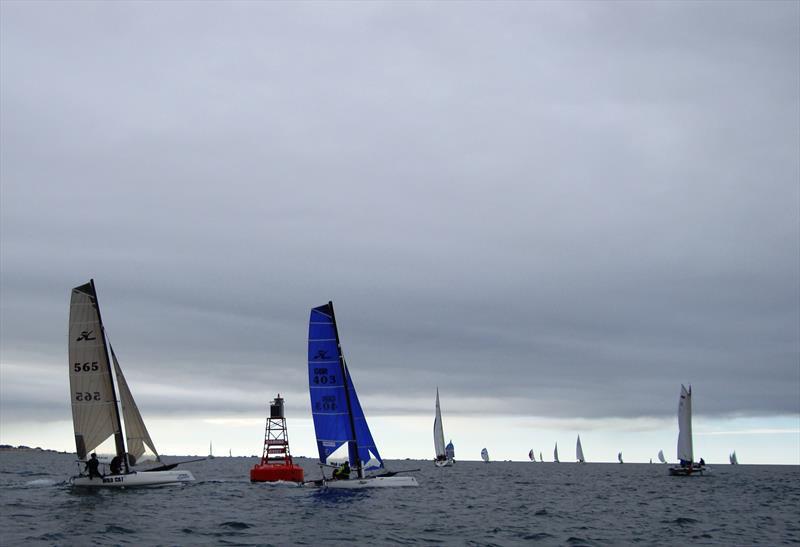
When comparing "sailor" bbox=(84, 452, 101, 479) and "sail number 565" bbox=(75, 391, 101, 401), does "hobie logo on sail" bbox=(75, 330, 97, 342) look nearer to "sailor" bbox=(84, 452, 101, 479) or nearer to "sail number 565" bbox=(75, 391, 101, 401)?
"sail number 565" bbox=(75, 391, 101, 401)

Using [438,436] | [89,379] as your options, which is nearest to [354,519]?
[89,379]

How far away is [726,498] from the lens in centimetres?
6775

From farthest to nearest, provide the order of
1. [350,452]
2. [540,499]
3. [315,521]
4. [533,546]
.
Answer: [540,499] → [350,452] → [315,521] → [533,546]

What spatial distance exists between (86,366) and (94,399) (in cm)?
211

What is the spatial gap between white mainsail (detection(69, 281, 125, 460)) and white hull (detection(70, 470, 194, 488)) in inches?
69.5

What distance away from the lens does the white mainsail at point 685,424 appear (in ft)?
354

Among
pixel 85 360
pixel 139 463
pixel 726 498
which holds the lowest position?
pixel 726 498

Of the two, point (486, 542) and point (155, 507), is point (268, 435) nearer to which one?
point (155, 507)

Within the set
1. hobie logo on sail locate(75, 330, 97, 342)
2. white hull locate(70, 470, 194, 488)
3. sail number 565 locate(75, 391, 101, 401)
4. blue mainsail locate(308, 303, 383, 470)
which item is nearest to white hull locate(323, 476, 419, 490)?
blue mainsail locate(308, 303, 383, 470)

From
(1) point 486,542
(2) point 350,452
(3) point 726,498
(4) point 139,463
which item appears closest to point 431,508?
(2) point 350,452

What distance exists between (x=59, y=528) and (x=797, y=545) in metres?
29.8

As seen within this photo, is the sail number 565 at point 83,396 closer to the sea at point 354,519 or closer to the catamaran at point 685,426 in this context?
the sea at point 354,519

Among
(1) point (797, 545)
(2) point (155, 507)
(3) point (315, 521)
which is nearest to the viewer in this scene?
(1) point (797, 545)

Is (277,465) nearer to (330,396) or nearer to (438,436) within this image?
(330,396)
